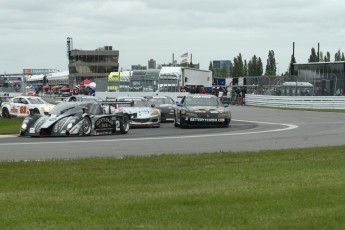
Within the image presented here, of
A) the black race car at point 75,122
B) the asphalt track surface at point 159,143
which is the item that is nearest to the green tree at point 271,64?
the asphalt track surface at point 159,143

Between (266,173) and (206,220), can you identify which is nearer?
(206,220)

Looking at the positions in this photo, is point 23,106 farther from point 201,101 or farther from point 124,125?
point 124,125

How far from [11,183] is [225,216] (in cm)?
402

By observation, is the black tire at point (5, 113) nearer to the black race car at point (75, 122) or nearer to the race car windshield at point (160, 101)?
the race car windshield at point (160, 101)

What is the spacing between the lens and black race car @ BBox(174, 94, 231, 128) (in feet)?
82.8

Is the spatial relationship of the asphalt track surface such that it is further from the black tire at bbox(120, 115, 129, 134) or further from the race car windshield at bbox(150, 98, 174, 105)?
the race car windshield at bbox(150, 98, 174, 105)

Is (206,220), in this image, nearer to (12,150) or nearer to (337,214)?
(337,214)

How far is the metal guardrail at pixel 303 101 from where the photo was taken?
145 feet

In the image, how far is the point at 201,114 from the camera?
25.2 m

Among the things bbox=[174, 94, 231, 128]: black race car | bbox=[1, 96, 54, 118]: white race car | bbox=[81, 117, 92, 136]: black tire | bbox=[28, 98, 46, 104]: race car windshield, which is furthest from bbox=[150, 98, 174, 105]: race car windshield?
bbox=[81, 117, 92, 136]: black tire

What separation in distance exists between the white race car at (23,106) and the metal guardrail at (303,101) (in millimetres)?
18922

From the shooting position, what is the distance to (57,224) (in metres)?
6.56

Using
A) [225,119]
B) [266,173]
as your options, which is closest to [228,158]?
[266,173]

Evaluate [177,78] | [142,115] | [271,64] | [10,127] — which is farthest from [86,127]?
[271,64]
